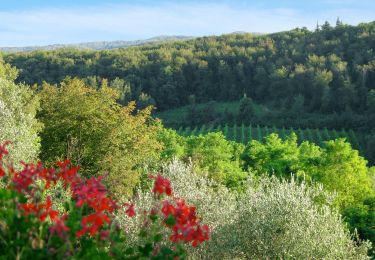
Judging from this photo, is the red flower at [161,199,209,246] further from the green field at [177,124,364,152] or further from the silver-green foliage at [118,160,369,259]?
the green field at [177,124,364,152]

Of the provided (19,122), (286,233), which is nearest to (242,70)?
(19,122)

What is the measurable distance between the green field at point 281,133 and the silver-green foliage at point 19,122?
264ft

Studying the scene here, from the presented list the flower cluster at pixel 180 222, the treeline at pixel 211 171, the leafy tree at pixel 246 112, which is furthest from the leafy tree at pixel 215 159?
the leafy tree at pixel 246 112

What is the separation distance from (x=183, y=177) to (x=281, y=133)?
93868mm

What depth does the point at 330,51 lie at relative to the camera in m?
172

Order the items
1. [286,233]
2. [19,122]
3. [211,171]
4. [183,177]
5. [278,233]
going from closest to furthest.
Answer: [286,233]
[278,233]
[183,177]
[19,122]
[211,171]

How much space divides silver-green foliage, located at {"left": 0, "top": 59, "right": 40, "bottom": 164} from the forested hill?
115585 mm

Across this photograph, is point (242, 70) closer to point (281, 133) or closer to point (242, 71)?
point (242, 71)

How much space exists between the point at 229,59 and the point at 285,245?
179 meters

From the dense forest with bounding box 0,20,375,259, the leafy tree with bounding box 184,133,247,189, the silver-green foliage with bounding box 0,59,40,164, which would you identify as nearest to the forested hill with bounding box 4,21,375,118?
the dense forest with bounding box 0,20,375,259

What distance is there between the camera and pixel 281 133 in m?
119

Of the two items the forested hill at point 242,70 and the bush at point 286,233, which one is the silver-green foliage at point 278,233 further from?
the forested hill at point 242,70

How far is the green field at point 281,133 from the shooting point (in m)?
108

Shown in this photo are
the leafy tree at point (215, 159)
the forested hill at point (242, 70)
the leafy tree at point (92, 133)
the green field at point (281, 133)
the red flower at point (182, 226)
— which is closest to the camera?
the red flower at point (182, 226)
